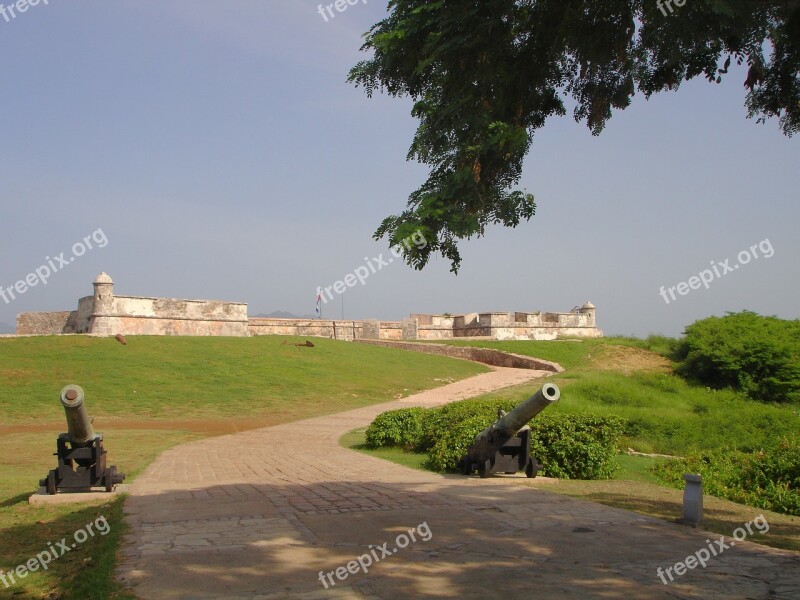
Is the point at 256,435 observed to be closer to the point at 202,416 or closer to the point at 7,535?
the point at 202,416

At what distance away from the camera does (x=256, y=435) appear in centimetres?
1518

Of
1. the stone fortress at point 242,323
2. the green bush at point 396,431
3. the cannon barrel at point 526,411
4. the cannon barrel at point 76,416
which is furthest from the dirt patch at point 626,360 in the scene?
the cannon barrel at point 76,416

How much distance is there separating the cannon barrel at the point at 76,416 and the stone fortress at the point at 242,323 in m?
23.2

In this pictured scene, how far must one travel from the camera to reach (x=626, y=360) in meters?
28.3

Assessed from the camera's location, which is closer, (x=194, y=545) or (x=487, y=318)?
(x=194, y=545)

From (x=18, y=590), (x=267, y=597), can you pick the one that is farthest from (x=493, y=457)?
(x=18, y=590)

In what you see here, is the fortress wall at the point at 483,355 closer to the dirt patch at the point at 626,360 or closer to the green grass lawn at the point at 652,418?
the green grass lawn at the point at 652,418

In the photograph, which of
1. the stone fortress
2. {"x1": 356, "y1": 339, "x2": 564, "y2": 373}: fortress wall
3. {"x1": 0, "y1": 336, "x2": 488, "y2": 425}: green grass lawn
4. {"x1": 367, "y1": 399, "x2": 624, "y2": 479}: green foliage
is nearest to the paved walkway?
{"x1": 367, "y1": 399, "x2": 624, "y2": 479}: green foliage

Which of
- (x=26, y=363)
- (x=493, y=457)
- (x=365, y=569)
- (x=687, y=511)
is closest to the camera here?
(x=365, y=569)

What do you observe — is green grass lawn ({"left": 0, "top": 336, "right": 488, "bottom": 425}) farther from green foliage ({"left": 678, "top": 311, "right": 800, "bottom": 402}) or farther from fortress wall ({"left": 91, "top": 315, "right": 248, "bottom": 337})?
green foliage ({"left": 678, "top": 311, "right": 800, "bottom": 402})

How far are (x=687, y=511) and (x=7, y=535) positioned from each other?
6.33 m

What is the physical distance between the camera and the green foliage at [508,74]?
17.2 ft

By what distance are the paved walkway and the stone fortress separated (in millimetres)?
23391

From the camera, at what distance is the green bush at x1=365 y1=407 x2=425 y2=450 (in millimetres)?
12336
